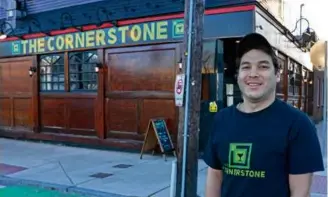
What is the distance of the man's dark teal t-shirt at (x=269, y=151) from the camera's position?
6.15 ft

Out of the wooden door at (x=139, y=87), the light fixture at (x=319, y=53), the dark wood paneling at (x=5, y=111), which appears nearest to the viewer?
the light fixture at (x=319, y=53)

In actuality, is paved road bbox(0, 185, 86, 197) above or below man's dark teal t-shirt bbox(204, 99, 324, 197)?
below

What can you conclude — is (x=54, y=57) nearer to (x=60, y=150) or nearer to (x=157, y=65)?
(x=60, y=150)

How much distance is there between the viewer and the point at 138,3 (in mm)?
9875

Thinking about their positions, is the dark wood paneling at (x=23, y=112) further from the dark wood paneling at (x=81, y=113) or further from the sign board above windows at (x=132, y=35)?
the dark wood paneling at (x=81, y=113)

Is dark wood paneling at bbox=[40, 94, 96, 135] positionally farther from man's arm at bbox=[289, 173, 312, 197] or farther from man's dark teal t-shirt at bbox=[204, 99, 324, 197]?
man's arm at bbox=[289, 173, 312, 197]

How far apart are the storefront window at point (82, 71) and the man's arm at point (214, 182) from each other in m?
8.88

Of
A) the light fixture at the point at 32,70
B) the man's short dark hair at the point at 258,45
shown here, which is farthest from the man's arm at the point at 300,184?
the light fixture at the point at 32,70

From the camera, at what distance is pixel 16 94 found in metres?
12.9

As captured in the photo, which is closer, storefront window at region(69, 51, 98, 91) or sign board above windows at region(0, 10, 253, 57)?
sign board above windows at region(0, 10, 253, 57)

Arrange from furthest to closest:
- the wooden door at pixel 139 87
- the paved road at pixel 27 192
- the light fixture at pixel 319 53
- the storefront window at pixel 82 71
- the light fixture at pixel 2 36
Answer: the light fixture at pixel 2 36
the storefront window at pixel 82 71
the wooden door at pixel 139 87
the light fixture at pixel 319 53
the paved road at pixel 27 192

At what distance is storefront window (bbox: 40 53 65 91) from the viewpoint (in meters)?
11.7

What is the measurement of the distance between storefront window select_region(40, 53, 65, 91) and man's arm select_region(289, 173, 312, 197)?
10388 mm

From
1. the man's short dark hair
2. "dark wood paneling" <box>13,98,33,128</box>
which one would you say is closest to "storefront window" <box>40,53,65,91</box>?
"dark wood paneling" <box>13,98,33,128</box>
